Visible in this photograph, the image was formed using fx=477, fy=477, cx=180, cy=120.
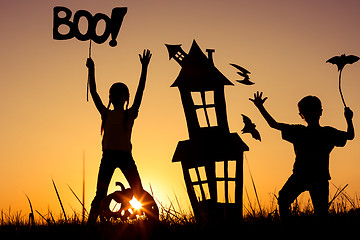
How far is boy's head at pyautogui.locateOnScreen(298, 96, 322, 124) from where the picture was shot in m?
5.61

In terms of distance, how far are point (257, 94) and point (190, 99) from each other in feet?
6.78

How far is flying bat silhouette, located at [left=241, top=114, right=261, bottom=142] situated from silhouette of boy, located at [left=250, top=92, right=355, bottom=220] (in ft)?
1.68

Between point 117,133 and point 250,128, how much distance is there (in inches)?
69.5

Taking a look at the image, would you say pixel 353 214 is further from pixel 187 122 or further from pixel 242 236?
pixel 187 122

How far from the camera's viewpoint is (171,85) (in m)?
7.67

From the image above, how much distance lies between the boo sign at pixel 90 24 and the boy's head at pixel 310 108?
2465 millimetres

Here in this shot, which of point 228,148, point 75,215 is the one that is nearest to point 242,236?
point 75,215

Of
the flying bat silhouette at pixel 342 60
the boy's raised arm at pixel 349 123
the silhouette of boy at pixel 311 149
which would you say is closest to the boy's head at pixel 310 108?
the silhouette of boy at pixel 311 149

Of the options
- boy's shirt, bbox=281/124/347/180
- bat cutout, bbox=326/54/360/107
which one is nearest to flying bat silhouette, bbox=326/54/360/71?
bat cutout, bbox=326/54/360/107

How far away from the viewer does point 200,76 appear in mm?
7645

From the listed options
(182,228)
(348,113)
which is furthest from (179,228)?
(348,113)

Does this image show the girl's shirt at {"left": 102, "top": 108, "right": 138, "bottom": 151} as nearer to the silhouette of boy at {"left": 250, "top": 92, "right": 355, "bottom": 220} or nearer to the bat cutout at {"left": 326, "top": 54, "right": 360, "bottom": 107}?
the silhouette of boy at {"left": 250, "top": 92, "right": 355, "bottom": 220}

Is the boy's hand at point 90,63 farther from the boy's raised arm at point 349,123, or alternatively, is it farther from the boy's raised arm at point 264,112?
the boy's raised arm at point 349,123

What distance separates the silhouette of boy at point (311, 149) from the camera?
18.1 ft
